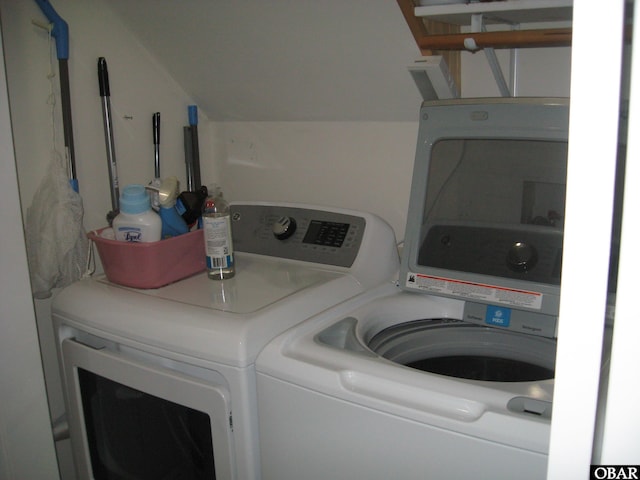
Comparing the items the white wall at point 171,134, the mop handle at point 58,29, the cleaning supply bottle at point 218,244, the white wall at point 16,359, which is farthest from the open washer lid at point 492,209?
the mop handle at point 58,29

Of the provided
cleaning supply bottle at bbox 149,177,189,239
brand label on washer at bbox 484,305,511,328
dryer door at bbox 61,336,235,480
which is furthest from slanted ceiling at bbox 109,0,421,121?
dryer door at bbox 61,336,235,480

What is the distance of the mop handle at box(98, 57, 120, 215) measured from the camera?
193 centimetres

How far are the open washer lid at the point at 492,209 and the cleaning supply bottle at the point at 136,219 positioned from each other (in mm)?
702

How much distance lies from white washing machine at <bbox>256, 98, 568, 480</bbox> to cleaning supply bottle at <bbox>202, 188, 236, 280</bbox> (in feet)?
1.15

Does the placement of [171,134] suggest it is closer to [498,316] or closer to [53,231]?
[53,231]

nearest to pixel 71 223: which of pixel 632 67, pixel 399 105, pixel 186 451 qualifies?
pixel 186 451

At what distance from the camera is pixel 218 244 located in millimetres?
1530

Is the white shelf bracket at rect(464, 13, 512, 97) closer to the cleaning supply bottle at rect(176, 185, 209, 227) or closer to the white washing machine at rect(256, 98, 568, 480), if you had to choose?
the white washing machine at rect(256, 98, 568, 480)

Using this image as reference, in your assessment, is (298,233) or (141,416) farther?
(298,233)

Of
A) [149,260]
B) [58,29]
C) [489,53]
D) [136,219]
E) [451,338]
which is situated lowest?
[451,338]

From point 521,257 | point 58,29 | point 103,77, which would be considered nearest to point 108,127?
point 103,77

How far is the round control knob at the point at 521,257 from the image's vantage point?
4.43 ft

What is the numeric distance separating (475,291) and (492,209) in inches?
8.6

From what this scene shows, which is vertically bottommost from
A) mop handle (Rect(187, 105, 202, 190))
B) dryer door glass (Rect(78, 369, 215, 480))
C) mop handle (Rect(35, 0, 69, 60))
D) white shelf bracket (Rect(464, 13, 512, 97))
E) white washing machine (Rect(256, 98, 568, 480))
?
dryer door glass (Rect(78, 369, 215, 480))
